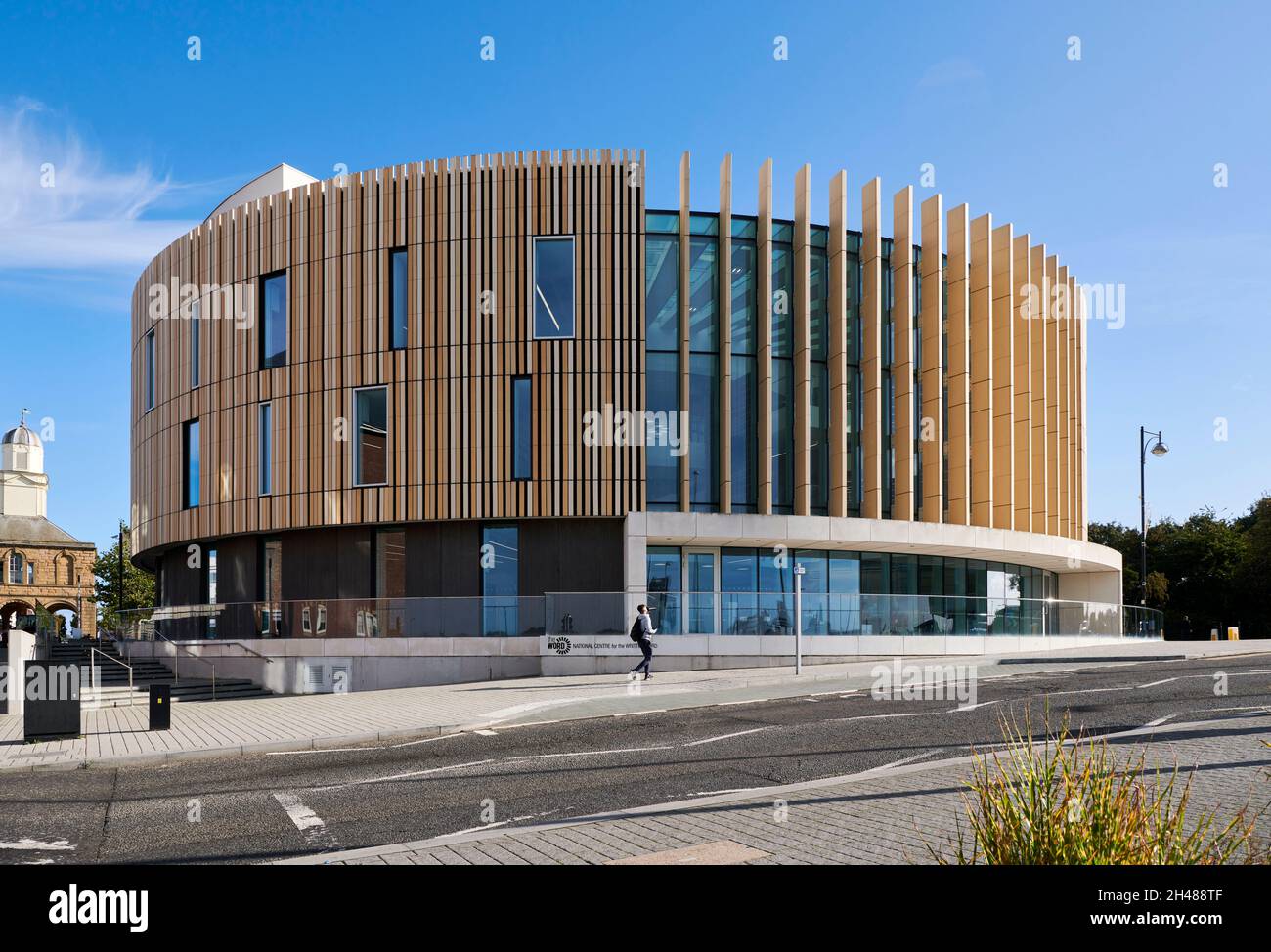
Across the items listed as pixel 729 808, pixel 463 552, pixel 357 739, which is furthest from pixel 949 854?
pixel 463 552

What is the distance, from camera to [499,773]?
37.5 ft

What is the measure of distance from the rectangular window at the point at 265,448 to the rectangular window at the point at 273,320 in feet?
4.57

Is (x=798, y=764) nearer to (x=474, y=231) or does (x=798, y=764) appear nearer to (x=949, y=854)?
(x=949, y=854)

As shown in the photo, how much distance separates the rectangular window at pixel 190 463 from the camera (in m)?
33.2

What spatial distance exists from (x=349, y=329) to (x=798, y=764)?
22.0 m

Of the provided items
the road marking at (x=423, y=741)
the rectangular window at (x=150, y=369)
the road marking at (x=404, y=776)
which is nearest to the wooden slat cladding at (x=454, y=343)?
the rectangular window at (x=150, y=369)

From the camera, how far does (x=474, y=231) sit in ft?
93.2

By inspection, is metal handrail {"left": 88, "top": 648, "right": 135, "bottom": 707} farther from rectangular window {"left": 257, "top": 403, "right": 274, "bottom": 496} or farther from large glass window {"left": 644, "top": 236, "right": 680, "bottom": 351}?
large glass window {"left": 644, "top": 236, "right": 680, "bottom": 351}

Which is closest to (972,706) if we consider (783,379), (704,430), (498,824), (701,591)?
(498,824)

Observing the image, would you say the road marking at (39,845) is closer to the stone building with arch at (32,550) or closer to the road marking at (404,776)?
the road marking at (404,776)
